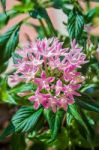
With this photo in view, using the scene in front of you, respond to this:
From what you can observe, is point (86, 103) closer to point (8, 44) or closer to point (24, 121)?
point (24, 121)

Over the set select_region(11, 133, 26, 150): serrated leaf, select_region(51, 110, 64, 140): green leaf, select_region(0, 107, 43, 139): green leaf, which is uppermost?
select_region(0, 107, 43, 139): green leaf

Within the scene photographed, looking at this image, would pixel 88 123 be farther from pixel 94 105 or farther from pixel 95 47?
pixel 95 47

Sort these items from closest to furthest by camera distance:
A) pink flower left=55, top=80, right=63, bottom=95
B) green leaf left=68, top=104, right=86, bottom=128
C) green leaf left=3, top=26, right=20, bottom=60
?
1. pink flower left=55, top=80, right=63, bottom=95
2. green leaf left=68, top=104, right=86, bottom=128
3. green leaf left=3, top=26, right=20, bottom=60

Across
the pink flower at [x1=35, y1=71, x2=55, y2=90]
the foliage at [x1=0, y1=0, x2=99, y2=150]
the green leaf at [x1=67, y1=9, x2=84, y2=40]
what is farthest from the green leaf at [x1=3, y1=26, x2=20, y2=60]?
the pink flower at [x1=35, y1=71, x2=55, y2=90]

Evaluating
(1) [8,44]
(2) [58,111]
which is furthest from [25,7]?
(2) [58,111]

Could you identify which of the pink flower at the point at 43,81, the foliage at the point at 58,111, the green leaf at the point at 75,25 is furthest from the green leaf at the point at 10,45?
the pink flower at the point at 43,81

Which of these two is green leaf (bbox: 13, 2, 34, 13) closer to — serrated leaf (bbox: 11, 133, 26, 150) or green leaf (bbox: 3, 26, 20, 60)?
green leaf (bbox: 3, 26, 20, 60)
